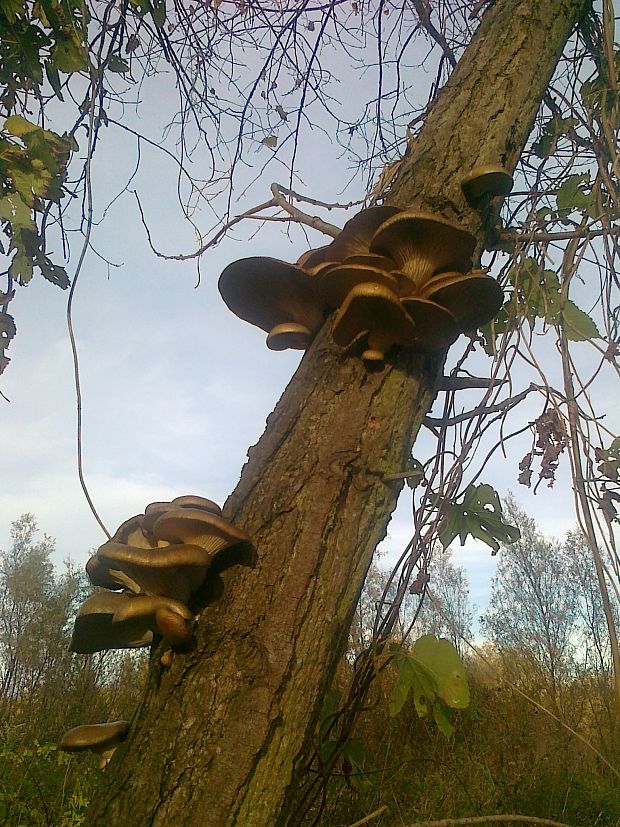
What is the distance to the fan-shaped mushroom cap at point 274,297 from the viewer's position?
36.6 inches

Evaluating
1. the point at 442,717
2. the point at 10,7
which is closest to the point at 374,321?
the point at 442,717

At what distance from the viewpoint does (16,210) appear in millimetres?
1137

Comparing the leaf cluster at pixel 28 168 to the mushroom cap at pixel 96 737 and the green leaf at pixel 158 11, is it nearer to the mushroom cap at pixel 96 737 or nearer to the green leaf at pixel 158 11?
the green leaf at pixel 158 11

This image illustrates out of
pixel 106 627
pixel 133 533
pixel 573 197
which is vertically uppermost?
pixel 573 197

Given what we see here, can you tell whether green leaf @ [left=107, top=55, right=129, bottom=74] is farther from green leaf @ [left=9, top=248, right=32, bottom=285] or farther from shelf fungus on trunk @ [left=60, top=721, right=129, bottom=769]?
shelf fungus on trunk @ [left=60, top=721, right=129, bottom=769]

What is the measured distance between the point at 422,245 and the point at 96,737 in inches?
36.3

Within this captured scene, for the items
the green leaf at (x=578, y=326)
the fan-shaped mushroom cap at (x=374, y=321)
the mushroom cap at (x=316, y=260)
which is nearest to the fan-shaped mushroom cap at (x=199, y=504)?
the fan-shaped mushroom cap at (x=374, y=321)

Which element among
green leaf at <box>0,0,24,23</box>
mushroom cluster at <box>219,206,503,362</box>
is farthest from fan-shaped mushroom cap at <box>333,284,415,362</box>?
green leaf at <box>0,0,24,23</box>

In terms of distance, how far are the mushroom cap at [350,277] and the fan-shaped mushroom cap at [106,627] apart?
0.56 meters

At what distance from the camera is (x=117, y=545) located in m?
0.74

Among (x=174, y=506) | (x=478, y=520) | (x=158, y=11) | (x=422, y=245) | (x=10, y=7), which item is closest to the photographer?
(x=174, y=506)

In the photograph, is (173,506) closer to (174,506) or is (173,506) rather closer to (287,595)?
(174,506)

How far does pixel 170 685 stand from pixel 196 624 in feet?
0.24

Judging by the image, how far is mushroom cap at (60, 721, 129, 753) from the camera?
81 centimetres
